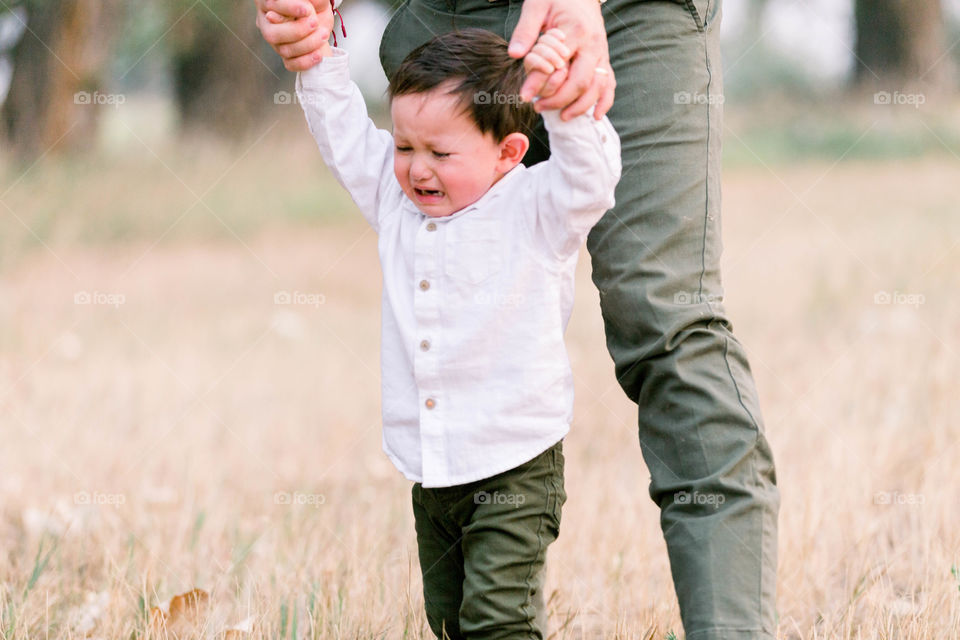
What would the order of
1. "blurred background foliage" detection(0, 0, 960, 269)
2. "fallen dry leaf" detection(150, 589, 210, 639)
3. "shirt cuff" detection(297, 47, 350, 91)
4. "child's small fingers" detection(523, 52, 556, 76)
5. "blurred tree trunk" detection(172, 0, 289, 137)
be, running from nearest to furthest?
"child's small fingers" detection(523, 52, 556, 76) → "shirt cuff" detection(297, 47, 350, 91) → "fallen dry leaf" detection(150, 589, 210, 639) → "blurred background foliage" detection(0, 0, 960, 269) → "blurred tree trunk" detection(172, 0, 289, 137)

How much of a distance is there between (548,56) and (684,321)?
509 mm

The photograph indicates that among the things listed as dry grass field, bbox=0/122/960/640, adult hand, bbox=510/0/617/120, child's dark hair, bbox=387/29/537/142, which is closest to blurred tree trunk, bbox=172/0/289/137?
dry grass field, bbox=0/122/960/640

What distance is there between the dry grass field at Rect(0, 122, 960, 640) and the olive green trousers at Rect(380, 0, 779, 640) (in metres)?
0.45

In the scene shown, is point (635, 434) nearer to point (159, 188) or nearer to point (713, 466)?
point (713, 466)

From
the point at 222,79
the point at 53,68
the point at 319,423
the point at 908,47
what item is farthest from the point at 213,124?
the point at 908,47

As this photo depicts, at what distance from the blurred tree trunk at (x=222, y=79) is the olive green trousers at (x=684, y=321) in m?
7.88

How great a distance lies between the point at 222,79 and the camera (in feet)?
31.8

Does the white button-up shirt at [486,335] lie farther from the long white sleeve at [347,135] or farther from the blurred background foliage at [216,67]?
the blurred background foliage at [216,67]

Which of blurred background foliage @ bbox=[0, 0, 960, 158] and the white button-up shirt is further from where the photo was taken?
blurred background foliage @ bbox=[0, 0, 960, 158]

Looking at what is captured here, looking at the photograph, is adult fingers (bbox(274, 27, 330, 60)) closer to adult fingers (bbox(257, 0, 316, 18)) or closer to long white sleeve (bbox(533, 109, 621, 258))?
adult fingers (bbox(257, 0, 316, 18))

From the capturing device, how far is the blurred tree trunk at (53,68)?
7.41m

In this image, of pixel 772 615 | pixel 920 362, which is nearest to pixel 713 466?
pixel 772 615

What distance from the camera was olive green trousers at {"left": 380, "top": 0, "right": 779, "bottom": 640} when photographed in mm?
1724

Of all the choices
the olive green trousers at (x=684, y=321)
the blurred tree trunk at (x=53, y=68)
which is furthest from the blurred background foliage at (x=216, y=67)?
the olive green trousers at (x=684, y=321)
